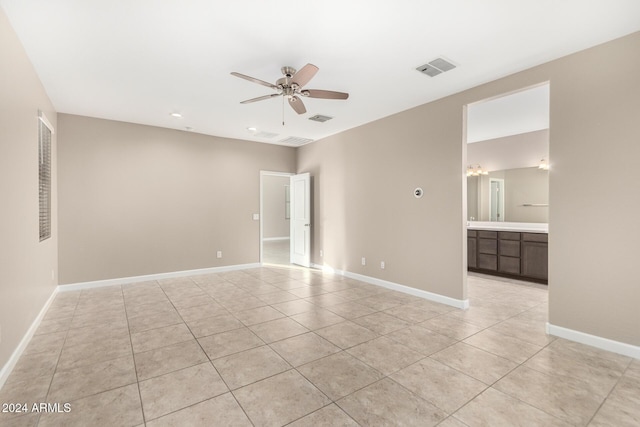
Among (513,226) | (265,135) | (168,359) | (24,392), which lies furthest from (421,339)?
(265,135)

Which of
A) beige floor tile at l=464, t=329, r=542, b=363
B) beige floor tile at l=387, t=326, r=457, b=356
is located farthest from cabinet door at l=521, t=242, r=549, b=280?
beige floor tile at l=387, t=326, r=457, b=356

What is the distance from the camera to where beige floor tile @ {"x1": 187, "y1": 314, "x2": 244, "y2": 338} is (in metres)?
3.17

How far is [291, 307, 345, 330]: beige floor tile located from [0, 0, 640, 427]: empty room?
1.7 inches

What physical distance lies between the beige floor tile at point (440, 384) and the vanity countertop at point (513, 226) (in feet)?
12.9

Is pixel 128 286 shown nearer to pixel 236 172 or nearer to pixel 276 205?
pixel 236 172

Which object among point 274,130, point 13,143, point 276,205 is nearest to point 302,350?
point 13,143

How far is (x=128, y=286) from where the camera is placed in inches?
197

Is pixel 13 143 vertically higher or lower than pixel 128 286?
higher

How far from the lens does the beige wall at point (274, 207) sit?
38.3ft

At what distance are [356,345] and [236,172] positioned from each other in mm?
4705

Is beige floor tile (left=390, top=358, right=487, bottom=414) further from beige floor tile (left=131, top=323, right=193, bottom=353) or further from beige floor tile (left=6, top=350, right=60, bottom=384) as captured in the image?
beige floor tile (left=6, top=350, right=60, bottom=384)

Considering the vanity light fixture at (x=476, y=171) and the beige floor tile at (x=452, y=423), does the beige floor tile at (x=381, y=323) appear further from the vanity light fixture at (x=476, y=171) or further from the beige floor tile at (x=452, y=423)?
the vanity light fixture at (x=476, y=171)

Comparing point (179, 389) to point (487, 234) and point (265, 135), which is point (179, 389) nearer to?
point (265, 135)

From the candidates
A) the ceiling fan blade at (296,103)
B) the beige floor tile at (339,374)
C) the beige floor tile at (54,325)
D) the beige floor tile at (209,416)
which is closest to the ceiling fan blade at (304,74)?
the ceiling fan blade at (296,103)
